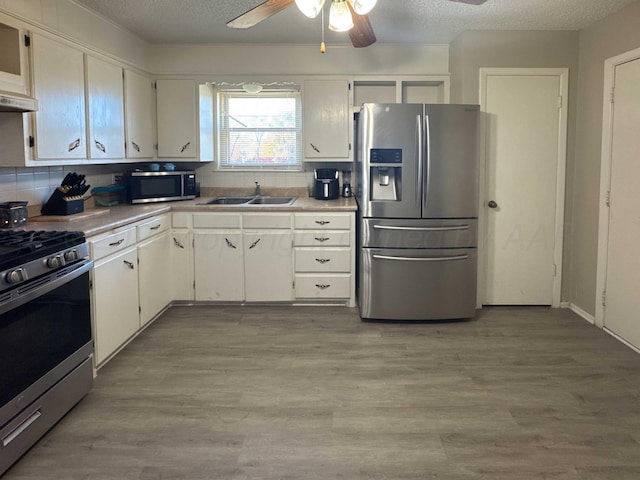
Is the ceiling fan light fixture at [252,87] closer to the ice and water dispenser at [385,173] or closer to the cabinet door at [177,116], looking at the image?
the cabinet door at [177,116]

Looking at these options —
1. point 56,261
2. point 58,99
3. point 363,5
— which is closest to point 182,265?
point 58,99

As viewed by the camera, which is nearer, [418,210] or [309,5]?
[309,5]

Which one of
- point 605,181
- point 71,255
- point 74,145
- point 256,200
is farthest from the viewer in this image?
point 256,200

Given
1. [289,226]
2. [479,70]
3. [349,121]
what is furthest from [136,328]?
[479,70]

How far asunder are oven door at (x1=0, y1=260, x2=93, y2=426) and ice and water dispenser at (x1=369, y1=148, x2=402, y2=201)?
217 cm

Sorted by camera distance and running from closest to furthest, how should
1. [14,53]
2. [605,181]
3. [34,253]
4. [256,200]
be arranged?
[34,253] → [14,53] → [605,181] → [256,200]

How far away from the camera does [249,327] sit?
13.8ft

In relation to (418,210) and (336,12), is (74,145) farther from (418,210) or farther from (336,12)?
(418,210)

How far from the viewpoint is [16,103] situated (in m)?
2.75

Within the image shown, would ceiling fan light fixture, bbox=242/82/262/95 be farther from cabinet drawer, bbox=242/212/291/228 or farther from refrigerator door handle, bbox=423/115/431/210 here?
refrigerator door handle, bbox=423/115/431/210

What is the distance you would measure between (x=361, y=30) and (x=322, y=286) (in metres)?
2.28

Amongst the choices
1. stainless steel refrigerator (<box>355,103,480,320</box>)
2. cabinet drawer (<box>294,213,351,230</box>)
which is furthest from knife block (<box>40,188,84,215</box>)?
stainless steel refrigerator (<box>355,103,480,320</box>)

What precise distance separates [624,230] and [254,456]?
298 cm

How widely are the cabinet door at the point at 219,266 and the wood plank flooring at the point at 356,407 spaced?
0.51 meters
